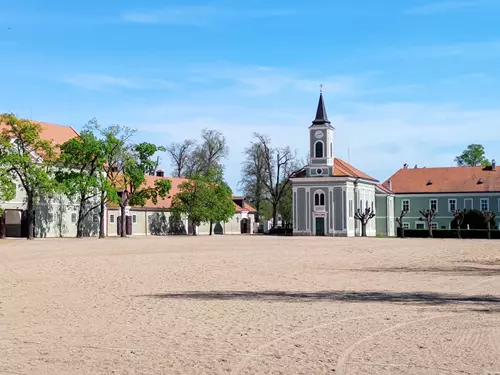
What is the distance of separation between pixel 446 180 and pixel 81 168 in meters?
48.0

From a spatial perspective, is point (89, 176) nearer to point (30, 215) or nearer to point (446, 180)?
point (30, 215)

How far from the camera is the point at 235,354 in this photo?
9406 millimetres

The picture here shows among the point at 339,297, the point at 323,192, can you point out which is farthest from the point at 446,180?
the point at 339,297

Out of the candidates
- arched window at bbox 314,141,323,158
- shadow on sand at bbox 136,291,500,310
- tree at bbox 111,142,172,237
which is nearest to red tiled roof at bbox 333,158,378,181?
arched window at bbox 314,141,323,158

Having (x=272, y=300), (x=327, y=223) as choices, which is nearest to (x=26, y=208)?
(x=327, y=223)

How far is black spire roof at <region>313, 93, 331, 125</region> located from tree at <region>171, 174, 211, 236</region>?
1486 cm

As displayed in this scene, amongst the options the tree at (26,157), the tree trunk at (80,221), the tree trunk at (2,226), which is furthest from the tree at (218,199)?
the tree trunk at (2,226)

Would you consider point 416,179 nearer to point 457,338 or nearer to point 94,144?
point 94,144

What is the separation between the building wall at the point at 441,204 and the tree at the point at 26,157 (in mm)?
49459

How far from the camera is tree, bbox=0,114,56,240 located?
55.2 meters

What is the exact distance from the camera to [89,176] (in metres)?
62.8

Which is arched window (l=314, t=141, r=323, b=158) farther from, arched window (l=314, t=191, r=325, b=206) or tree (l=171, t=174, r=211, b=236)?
tree (l=171, t=174, r=211, b=236)

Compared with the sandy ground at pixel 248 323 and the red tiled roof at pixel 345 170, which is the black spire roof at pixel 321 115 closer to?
the red tiled roof at pixel 345 170

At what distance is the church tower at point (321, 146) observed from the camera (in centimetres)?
7994
